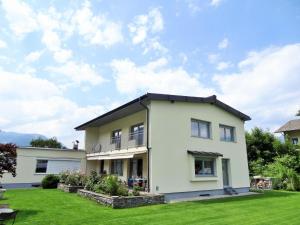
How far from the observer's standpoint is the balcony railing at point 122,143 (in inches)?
914

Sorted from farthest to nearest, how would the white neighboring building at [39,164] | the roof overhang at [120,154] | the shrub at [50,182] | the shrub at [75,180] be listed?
the white neighboring building at [39,164]
the shrub at [50,182]
the shrub at [75,180]
the roof overhang at [120,154]

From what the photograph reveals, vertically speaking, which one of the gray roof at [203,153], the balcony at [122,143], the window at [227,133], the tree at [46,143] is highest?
the tree at [46,143]

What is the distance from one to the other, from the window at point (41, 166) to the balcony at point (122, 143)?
5338mm

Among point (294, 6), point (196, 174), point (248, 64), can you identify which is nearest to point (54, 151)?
point (196, 174)

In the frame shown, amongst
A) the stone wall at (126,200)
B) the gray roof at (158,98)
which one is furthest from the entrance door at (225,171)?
the stone wall at (126,200)

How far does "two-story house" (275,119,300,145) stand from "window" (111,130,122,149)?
31803 millimetres

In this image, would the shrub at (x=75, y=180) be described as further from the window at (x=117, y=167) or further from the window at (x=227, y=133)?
the window at (x=227, y=133)

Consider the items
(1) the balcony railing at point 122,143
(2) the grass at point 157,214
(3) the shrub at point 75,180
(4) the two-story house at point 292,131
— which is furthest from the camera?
(4) the two-story house at point 292,131

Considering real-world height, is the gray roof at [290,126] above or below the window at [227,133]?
above

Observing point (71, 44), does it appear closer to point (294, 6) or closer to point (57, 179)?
point (294, 6)

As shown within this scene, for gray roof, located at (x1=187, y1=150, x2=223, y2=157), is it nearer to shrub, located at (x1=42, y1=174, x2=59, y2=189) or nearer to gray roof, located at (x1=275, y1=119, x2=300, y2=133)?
shrub, located at (x1=42, y1=174, x2=59, y2=189)

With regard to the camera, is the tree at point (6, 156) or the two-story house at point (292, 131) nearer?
the tree at point (6, 156)

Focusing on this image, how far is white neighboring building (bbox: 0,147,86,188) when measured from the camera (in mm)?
30000

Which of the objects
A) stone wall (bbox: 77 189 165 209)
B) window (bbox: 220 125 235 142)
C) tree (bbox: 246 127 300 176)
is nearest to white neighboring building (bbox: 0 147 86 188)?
stone wall (bbox: 77 189 165 209)
